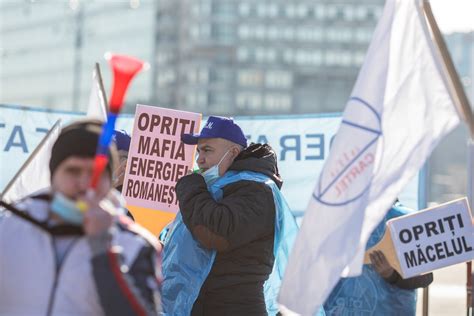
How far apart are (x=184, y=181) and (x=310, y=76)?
14422 centimetres

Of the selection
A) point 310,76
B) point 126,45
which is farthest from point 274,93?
point 126,45

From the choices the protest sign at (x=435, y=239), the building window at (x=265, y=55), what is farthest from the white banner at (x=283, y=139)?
the building window at (x=265, y=55)

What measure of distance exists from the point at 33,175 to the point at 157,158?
2.73 ft

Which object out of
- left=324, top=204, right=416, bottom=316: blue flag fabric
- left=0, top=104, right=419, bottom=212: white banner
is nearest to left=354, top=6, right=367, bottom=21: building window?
left=0, top=104, right=419, bottom=212: white banner

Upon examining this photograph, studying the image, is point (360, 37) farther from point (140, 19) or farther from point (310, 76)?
point (140, 19)

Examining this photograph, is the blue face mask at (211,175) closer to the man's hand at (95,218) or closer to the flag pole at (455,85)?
the flag pole at (455,85)

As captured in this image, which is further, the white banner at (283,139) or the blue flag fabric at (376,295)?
the white banner at (283,139)

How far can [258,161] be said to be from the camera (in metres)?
6.26

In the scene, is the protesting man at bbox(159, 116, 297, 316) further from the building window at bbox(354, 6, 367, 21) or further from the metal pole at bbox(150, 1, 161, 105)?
the building window at bbox(354, 6, 367, 21)

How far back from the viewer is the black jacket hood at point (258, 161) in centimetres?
621

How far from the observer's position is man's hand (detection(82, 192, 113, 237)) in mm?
3492

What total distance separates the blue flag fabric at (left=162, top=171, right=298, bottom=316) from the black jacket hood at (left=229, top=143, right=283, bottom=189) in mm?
35

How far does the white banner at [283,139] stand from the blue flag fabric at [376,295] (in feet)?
8.79

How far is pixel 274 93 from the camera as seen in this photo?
149 meters
